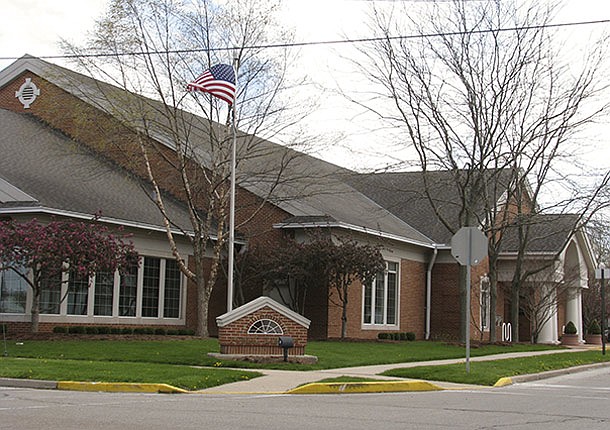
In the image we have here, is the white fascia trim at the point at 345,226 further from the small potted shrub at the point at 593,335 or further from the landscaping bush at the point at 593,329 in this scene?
the landscaping bush at the point at 593,329

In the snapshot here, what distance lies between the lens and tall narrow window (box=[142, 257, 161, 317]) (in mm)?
29188

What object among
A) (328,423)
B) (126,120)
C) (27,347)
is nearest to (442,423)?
(328,423)

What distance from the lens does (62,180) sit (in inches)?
1115

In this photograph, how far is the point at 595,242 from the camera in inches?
1734

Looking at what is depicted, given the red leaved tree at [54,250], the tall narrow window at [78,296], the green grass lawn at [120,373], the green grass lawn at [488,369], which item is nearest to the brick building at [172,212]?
the tall narrow window at [78,296]

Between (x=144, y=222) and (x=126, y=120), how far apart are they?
3.31 m

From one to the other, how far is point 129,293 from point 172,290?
2076 millimetres

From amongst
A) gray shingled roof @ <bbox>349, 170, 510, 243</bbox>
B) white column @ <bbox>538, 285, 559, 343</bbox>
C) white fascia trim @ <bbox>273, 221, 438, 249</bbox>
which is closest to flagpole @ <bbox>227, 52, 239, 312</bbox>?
white fascia trim @ <bbox>273, 221, 438, 249</bbox>

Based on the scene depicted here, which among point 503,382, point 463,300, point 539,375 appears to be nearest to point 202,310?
point 463,300

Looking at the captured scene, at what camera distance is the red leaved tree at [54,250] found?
75.3 ft

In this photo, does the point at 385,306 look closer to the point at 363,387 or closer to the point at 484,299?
the point at 484,299

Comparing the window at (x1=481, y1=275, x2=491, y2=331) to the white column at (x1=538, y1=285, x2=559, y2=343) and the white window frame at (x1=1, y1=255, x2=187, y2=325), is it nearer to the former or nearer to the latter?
the white column at (x1=538, y1=285, x2=559, y2=343)

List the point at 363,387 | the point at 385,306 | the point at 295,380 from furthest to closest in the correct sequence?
the point at 385,306, the point at 295,380, the point at 363,387

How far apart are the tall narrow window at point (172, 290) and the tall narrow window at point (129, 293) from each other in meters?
1.47
